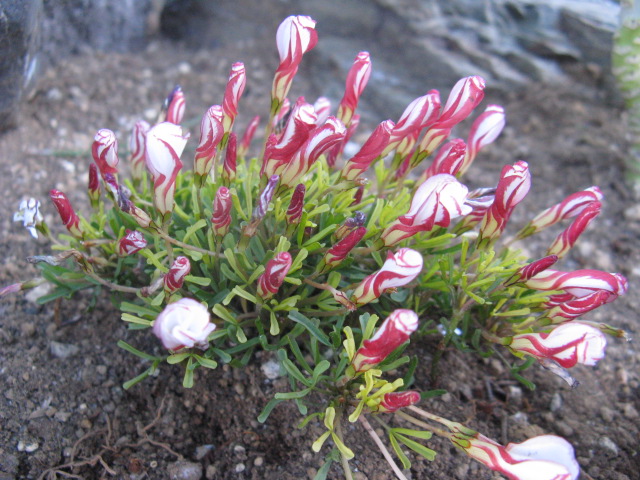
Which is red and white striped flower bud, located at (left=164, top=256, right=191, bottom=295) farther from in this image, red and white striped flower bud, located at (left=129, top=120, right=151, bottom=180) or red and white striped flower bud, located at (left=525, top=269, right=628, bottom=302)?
red and white striped flower bud, located at (left=525, top=269, right=628, bottom=302)

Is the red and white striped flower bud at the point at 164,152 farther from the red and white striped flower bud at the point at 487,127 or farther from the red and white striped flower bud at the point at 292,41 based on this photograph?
the red and white striped flower bud at the point at 487,127

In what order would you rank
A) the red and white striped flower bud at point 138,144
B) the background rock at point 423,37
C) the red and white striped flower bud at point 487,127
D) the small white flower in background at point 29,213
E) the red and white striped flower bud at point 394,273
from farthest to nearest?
the background rock at point 423,37 < the red and white striped flower bud at point 138,144 < the red and white striped flower bud at point 487,127 < the small white flower in background at point 29,213 < the red and white striped flower bud at point 394,273

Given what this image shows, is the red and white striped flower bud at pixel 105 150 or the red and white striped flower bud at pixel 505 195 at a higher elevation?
the red and white striped flower bud at pixel 505 195

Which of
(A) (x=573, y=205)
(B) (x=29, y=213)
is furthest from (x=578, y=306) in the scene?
(B) (x=29, y=213)

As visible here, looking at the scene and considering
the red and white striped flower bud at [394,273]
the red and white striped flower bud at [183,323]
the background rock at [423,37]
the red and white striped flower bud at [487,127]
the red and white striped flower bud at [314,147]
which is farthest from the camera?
the background rock at [423,37]

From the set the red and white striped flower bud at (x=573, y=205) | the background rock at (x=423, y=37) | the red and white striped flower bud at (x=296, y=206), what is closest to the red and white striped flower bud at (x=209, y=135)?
the red and white striped flower bud at (x=296, y=206)

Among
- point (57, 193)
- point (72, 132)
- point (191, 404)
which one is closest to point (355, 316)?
point (191, 404)

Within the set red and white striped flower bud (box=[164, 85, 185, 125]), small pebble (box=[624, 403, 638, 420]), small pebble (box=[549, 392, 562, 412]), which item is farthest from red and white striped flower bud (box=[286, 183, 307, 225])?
small pebble (box=[624, 403, 638, 420])
